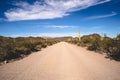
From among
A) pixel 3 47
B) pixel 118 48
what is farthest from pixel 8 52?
pixel 118 48

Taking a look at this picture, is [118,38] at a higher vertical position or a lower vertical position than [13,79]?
higher

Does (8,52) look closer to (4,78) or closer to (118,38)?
(4,78)

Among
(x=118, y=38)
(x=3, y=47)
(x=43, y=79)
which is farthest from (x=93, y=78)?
(x=3, y=47)

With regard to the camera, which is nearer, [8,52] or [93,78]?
[93,78]

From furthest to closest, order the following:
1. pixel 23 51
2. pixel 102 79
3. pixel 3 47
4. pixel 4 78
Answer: pixel 23 51
pixel 3 47
pixel 4 78
pixel 102 79

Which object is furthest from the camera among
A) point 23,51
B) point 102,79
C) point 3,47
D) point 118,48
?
point 23,51

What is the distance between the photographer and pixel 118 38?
637 inches

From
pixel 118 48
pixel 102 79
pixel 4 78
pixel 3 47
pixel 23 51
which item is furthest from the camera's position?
pixel 23 51

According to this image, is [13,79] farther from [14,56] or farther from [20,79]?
[14,56]

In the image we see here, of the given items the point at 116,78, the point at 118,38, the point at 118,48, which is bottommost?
the point at 116,78

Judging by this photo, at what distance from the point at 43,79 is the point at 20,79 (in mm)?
1215

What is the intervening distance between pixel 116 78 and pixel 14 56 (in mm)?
12123

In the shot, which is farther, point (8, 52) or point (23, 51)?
point (23, 51)

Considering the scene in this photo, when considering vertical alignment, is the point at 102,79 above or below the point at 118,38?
below
